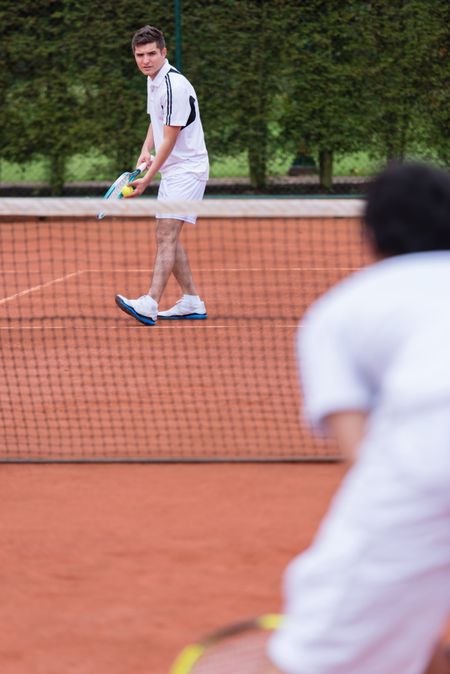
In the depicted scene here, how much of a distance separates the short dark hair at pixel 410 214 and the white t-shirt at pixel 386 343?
0.20 ft

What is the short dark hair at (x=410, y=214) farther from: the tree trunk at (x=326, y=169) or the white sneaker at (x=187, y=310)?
the tree trunk at (x=326, y=169)

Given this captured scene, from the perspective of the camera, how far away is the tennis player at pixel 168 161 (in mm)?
7469

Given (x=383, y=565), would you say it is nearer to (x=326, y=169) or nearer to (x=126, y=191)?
(x=126, y=191)

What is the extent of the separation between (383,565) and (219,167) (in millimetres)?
13967

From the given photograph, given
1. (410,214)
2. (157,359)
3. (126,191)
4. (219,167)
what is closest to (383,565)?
(410,214)

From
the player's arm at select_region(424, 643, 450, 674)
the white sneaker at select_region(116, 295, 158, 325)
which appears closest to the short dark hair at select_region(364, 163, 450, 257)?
the player's arm at select_region(424, 643, 450, 674)

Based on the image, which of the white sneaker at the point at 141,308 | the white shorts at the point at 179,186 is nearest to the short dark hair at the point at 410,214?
the white sneaker at the point at 141,308

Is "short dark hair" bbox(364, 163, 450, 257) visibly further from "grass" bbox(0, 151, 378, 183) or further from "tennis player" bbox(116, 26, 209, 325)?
"grass" bbox(0, 151, 378, 183)

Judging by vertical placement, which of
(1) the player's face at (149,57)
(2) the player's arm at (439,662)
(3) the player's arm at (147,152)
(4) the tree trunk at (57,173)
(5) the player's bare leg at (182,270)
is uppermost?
(2) the player's arm at (439,662)

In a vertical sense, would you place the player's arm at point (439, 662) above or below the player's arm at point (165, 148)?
above

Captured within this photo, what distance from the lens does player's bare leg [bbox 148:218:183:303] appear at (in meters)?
7.49

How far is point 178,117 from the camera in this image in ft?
24.6

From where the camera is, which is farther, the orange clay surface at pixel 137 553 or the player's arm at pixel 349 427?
the orange clay surface at pixel 137 553

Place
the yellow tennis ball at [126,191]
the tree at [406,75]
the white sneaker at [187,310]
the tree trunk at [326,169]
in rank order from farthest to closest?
the tree trunk at [326,169] < the tree at [406,75] < the white sneaker at [187,310] < the yellow tennis ball at [126,191]
